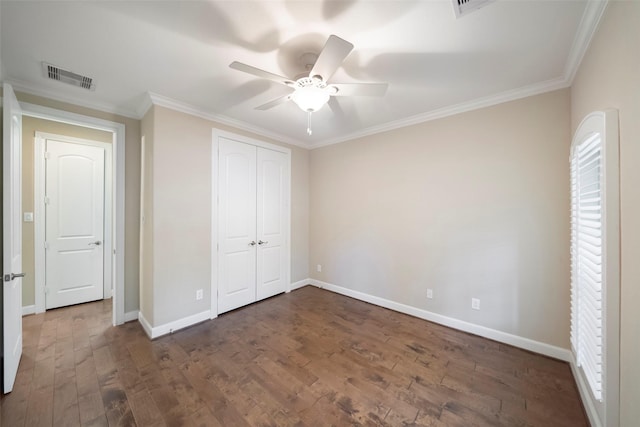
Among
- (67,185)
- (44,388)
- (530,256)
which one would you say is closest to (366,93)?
(530,256)

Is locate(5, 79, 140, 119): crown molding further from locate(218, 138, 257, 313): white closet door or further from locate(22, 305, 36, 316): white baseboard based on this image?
locate(22, 305, 36, 316): white baseboard

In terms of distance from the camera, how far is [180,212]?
2.69 m

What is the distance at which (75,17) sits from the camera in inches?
57.9

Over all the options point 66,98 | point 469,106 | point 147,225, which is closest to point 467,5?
point 469,106

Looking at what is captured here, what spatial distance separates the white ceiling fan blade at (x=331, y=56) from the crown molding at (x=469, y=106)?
5.98 ft

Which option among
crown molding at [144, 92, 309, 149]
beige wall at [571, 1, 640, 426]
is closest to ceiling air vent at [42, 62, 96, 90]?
crown molding at [144, 92, 309, 149]

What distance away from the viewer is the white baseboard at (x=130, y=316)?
9.22ft

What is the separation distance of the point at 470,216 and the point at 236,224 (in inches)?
116

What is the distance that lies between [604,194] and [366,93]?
5.22 feet

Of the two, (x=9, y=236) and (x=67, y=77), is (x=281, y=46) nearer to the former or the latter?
(x=67, y=77)

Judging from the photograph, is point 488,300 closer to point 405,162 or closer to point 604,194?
point 604,194

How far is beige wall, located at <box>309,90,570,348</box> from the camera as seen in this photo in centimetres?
218

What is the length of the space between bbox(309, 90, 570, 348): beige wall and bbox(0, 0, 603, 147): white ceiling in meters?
0.40

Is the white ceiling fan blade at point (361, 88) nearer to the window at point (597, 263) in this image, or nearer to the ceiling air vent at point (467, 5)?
the ceiling air vent at point (467, 5)
